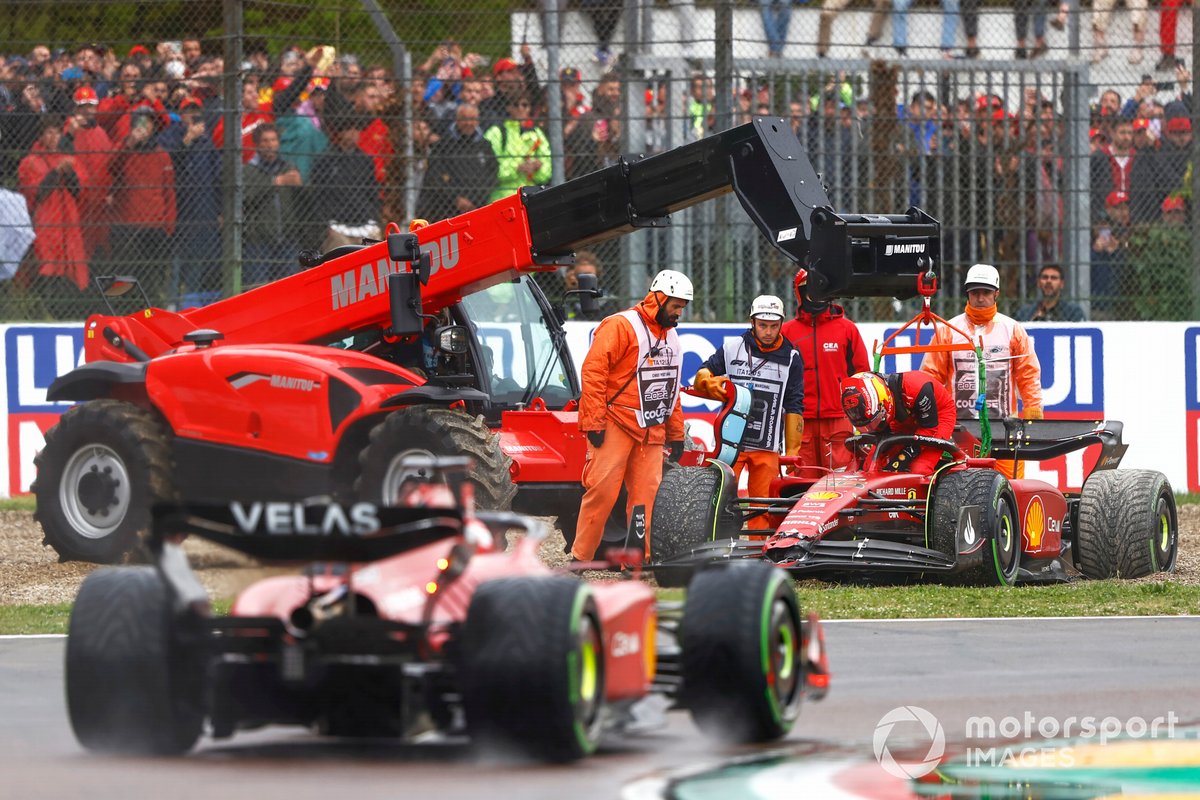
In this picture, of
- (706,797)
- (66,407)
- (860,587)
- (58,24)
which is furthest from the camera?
(58,24)

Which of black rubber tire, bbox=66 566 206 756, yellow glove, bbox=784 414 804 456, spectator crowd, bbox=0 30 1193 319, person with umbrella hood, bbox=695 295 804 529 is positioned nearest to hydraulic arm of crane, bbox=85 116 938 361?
person with umbrella hood, bbox=695 295 804 529

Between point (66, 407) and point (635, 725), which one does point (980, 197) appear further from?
point (635, 725)

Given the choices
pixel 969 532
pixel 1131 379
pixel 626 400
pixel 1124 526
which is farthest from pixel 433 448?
pixel 1131 379

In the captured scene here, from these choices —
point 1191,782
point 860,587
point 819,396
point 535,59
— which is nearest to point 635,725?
point 1191,782

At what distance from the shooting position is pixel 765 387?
1289 cm

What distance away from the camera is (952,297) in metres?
16.4

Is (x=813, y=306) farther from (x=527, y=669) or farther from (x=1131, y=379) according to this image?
(x=527, y=669)

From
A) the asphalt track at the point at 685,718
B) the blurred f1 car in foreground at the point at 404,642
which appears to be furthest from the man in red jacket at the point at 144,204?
the blurred f1 car in foreground at the point at 404,642

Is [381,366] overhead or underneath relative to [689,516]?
overhead

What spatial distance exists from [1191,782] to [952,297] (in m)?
10.5

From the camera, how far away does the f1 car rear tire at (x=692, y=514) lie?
11.8 metres

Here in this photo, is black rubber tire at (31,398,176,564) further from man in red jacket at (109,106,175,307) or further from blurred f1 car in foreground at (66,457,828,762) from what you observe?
blurred f1 car in foreground at (66,457,828,762)

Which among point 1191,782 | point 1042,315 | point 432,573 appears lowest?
point 1191,782

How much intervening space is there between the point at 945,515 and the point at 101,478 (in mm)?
5116
